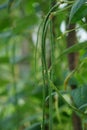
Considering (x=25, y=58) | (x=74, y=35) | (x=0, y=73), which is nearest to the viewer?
(x=74, y=35)

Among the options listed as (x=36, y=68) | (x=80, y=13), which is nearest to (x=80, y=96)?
(x=80, y=13)

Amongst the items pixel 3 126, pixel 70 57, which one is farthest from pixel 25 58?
pixel 70 57

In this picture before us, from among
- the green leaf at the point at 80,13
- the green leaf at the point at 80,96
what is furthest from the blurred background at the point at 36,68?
the green leaf at the point at 80,13

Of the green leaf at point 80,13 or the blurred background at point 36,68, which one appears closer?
the green leaf at point 80,13

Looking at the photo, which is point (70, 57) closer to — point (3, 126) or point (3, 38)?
point (3, 38)

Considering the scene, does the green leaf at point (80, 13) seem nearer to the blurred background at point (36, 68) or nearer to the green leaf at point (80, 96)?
the green leaf at point (80, 96)

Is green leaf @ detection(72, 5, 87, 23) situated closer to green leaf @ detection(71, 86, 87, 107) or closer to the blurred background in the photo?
green leaf @ detection(71, 86, 87, 107)

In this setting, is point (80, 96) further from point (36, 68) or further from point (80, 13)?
point (36, 68)

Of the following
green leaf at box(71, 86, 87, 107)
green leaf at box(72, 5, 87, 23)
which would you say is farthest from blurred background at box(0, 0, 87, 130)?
green leaf at box(72, 5, 87, 23)
